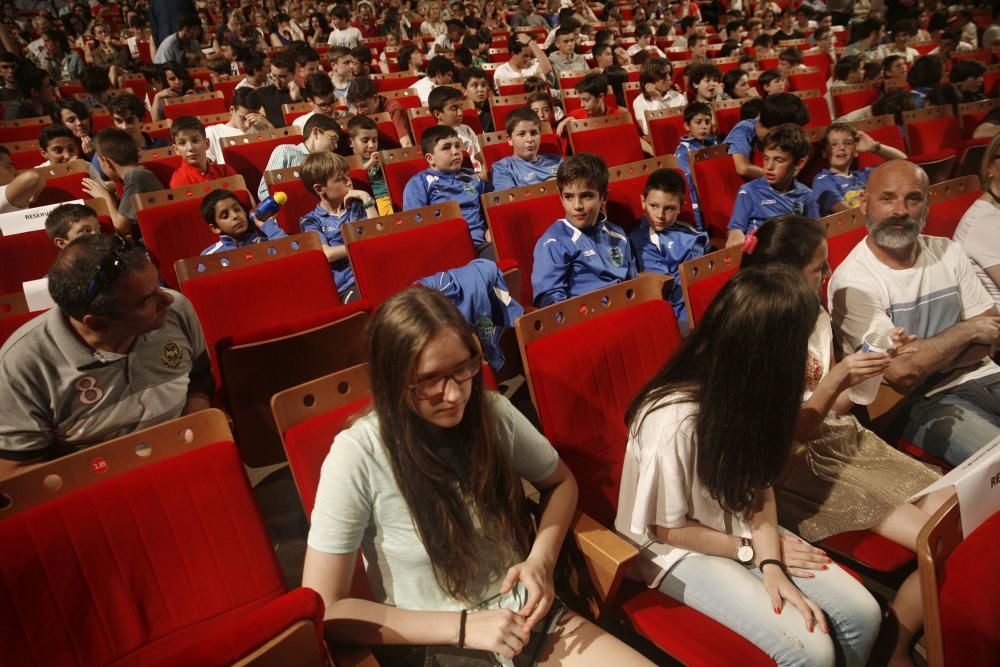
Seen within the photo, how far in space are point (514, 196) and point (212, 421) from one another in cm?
193

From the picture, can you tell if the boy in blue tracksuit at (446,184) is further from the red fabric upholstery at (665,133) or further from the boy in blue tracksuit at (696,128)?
the red fabric upholstery at (665,133)

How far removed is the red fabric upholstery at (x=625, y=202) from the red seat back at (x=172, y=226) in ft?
6.54

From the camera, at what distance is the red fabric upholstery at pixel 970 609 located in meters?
0.99

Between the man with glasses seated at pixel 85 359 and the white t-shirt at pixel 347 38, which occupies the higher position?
the white t-shirt at pixel 347 38

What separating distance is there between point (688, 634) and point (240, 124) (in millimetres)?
4733

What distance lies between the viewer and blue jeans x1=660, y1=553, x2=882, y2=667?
1.17m

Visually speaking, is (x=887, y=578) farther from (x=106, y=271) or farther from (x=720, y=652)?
(x=106, y=271)

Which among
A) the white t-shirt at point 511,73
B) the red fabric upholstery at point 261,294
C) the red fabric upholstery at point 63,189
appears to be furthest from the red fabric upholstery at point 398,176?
the white t-shirt at point 511,73

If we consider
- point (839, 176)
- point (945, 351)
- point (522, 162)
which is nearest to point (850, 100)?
point (839, 176)

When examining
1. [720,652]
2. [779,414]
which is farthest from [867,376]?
[720,652]

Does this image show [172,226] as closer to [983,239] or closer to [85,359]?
[85,359]

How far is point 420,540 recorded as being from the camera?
110 cm

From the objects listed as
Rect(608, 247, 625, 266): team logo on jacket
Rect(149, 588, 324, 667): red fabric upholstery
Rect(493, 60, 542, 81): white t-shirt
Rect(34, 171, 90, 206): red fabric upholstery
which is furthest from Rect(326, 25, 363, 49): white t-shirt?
Rect(149, 588, 324, 667): red fabric upholstery

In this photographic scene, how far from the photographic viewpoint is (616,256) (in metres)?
2.61
